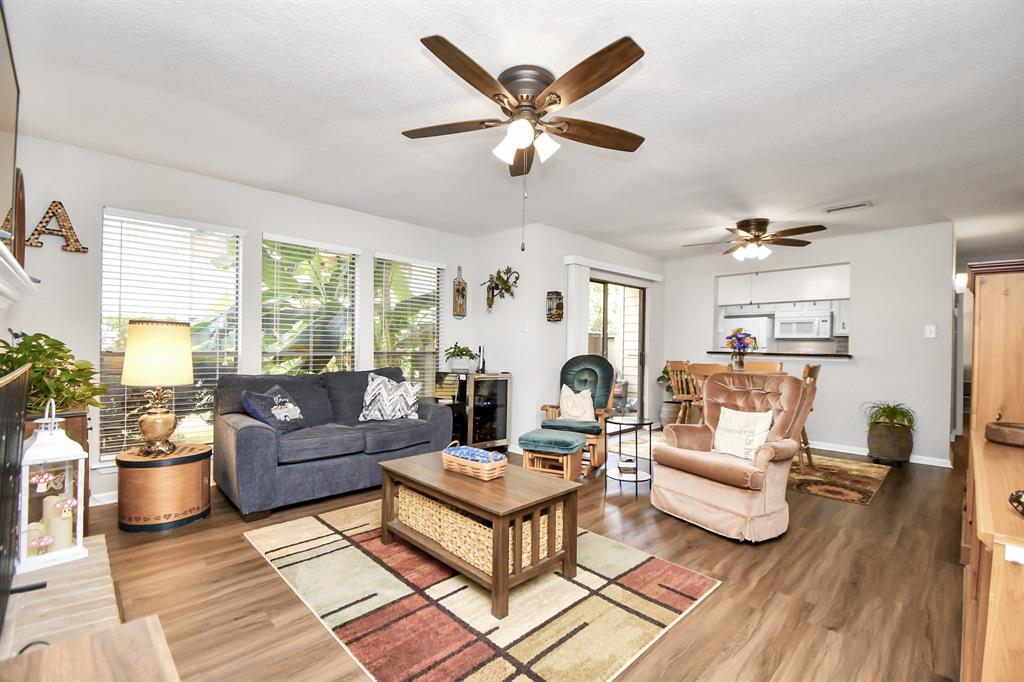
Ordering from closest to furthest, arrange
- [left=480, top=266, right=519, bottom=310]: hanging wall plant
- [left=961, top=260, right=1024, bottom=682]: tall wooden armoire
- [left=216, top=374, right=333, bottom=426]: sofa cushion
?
1. [left=961, top=260, right=1024, bottom=682]: tall wooden armoire
2. [left=216, top=374, right=333, bottom=426]: sofa cushion
3. [left=480, top=266, right=519, bottom=310]: hanging wall plant

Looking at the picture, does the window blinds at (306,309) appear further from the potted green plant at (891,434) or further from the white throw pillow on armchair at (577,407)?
the potted green plant at (891,434)

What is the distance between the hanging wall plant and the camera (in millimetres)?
5473

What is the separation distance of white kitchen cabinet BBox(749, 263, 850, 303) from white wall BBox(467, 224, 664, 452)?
8.06 feet

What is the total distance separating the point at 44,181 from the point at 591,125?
3668 millimetres

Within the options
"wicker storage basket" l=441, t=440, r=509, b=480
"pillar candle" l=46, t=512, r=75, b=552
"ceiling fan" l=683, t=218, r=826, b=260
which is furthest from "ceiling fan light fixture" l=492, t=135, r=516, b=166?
"ceiling fan" l=683, t=218, r=826, b=260

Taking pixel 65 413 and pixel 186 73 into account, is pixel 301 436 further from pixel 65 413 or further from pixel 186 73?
pixel 186 73

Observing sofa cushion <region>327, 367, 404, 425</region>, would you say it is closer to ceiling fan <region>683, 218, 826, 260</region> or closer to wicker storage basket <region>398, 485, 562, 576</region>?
wicker storage basket <region>398, 485, 562, 576</region>

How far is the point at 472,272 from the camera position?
6023 mm

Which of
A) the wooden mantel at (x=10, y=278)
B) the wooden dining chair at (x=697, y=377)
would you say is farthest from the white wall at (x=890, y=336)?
the wooden mantel at (x=10, y=278)

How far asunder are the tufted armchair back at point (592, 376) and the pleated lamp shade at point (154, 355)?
334 centimetres

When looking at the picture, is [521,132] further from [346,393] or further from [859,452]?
[859,452]

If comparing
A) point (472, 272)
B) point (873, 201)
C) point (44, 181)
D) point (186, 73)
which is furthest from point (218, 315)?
point (873, 201)

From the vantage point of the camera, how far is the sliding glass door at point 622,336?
6.39 meters

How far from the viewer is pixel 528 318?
5.33 meters
